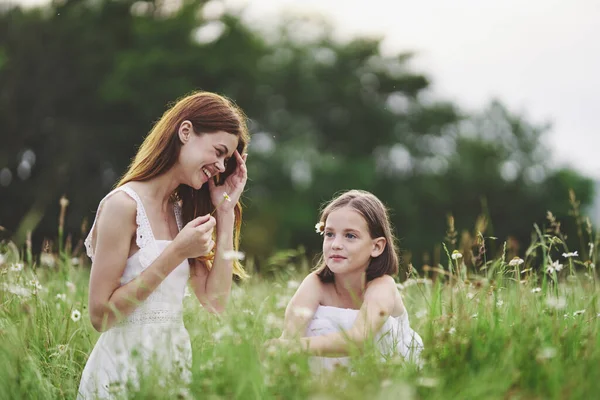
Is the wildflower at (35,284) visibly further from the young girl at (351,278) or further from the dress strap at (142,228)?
the young girl at (351,278)

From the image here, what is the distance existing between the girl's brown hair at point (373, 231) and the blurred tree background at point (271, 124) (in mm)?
15213

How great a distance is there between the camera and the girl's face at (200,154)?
397 centimetres

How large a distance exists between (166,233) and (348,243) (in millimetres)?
1016

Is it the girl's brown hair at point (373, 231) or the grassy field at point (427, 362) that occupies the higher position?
the girl's brown hair at point (373, 231)

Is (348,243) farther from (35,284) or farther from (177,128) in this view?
(35,284)

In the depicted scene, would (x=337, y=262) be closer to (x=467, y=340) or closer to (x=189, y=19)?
(x=467, y=340)

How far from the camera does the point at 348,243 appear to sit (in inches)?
165

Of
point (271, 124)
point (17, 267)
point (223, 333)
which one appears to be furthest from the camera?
point (271, 124)

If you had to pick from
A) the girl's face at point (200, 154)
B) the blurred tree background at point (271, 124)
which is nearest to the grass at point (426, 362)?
the girl's face at point (200, 154)

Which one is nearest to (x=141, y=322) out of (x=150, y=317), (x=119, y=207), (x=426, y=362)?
(x=150, y=317)

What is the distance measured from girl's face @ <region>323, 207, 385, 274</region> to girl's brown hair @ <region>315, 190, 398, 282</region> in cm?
4

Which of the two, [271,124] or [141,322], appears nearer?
[141,322]

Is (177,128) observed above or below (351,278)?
above

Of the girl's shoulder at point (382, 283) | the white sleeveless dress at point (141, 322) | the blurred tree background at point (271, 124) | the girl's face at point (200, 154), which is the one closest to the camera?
the white sleeveless dress at point (141, 322)
